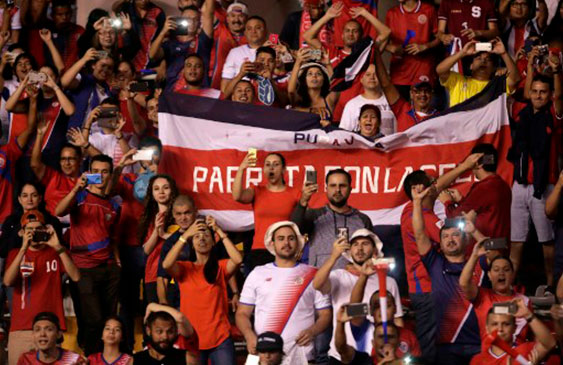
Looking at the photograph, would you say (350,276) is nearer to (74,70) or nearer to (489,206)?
(489,206)

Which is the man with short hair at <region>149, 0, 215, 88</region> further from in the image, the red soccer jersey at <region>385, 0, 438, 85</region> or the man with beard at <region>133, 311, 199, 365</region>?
the man with beard at <region>133, 311, 199, 365</region>

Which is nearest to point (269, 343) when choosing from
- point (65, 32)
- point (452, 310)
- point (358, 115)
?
point (452, 310)

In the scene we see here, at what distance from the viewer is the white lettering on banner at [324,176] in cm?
1258

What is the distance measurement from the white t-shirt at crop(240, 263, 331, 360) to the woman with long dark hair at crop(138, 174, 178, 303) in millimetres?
1223

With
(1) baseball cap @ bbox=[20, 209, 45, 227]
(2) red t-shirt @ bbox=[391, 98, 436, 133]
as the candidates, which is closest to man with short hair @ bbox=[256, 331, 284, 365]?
(1) baseball cap @ bbox=[20, 209, 45, 227]

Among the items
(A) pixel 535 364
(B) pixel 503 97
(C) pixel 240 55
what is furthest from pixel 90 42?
(A) pixel 535 364

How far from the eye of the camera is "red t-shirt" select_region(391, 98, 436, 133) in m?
13.3

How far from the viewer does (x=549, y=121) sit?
13.1 metres

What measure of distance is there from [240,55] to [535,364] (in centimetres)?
535

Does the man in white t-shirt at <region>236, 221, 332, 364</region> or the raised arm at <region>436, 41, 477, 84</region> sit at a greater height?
the raised arm at <region>436, 41, 477, 84</region>

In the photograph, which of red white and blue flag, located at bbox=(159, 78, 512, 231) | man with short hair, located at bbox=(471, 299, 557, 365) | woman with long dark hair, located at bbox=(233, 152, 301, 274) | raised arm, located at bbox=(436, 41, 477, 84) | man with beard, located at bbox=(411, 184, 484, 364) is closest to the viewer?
man with short hair, located at bbox=(471, 299, 557, 365)

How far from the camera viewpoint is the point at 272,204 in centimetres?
1177

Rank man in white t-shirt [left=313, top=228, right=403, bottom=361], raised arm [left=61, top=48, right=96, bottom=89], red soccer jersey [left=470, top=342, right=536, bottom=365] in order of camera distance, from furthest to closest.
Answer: raised arm [left=61, top=48, right=96, bottom=89], man in white t-shirt [left=313, top=228, right=403, bottom=361], red soccer jersey [left=470, top=342, right=536, bottom=365]

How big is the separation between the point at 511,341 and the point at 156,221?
10.4 feet
